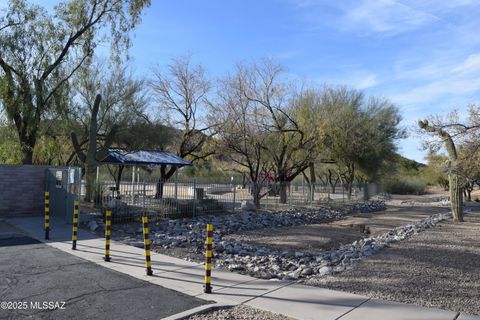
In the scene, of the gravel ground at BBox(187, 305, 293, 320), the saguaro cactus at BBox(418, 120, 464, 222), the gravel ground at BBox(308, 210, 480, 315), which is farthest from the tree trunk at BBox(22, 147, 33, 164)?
the saguaro cactus at BBox(418, 120, 464, 222)

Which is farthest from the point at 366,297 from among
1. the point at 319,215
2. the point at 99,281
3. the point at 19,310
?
the point at 319,215

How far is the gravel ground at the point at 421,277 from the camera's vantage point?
7.36 m

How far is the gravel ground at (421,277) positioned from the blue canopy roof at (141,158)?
17.7 metres

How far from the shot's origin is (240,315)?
21.3 ft

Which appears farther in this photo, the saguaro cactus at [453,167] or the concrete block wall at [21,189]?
the saguaro cactus at [453,167]

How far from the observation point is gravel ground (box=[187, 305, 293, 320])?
636cm

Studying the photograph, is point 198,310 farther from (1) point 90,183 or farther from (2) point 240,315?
(1) point 90,183

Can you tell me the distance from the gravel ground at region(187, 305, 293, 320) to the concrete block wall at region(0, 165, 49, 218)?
13.9 m

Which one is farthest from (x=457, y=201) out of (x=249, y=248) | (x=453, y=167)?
(x=249, y=248)

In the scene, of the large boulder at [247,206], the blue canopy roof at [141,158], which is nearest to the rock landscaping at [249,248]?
Result: the large boulder at [247,206]

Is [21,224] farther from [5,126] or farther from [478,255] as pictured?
[478,255]

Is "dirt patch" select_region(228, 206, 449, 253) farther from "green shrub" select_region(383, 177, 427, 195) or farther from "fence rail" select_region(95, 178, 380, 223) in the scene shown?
"green shrub" select_region(383, 177, 427, 195)

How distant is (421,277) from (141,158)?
2181 centimetres

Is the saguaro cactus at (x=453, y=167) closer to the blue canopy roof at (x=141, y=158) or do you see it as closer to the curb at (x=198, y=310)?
the curb at (x=198, y=310)
